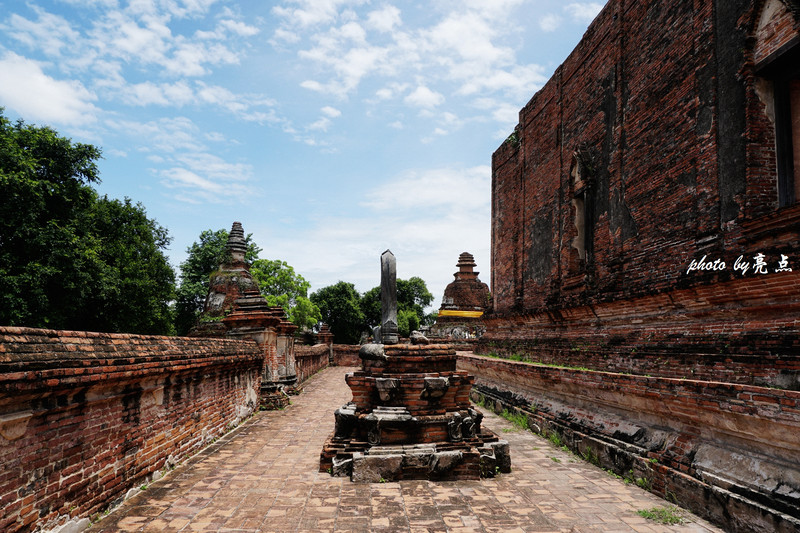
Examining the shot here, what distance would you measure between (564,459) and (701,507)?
7.08 ft

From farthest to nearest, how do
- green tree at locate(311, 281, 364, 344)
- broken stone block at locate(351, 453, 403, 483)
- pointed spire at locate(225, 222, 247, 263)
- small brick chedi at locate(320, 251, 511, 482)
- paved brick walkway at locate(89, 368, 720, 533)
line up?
green tree at locate(311, 281, 364, 344) < pointed spire at locate(225, 222, 247, 263) < small brick chedi at locate(320, 251, 511, 482) < broken stone block at locate(351, 453, 403, 483) < paved brick walkway at locate(89, 368, 720, 533)

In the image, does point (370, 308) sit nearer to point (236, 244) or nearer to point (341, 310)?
point (341, 310)

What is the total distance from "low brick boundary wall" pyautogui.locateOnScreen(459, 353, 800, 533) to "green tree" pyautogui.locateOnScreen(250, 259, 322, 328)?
26.6m

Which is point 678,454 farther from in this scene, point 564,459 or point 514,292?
point 514,292

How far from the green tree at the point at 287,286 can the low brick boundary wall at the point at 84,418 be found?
26147mm

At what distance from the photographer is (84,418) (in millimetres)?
3873

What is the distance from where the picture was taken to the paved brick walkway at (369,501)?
4016mm

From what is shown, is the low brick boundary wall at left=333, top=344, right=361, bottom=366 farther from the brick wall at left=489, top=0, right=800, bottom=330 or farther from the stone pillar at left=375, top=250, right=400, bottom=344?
the stone pillar at left=375, top=250, right=400, bottom=344

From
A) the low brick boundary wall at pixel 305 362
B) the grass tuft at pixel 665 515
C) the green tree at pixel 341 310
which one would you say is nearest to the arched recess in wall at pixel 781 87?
the grass tuft at pixel 665 515

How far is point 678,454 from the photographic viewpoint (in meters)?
4.85

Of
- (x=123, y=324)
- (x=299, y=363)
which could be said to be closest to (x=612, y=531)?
(x=299, y=363)

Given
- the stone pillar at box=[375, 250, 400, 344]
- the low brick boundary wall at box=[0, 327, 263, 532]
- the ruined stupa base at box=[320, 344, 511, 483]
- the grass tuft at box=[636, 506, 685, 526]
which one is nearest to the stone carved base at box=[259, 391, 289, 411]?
the low brick boundary wall at box=[0, 327, 263, 532]

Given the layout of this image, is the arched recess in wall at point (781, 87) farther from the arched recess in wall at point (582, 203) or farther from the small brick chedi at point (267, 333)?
the small brick chedi at point (267, 333)

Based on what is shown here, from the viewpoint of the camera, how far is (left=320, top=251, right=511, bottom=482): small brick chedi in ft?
17.5
